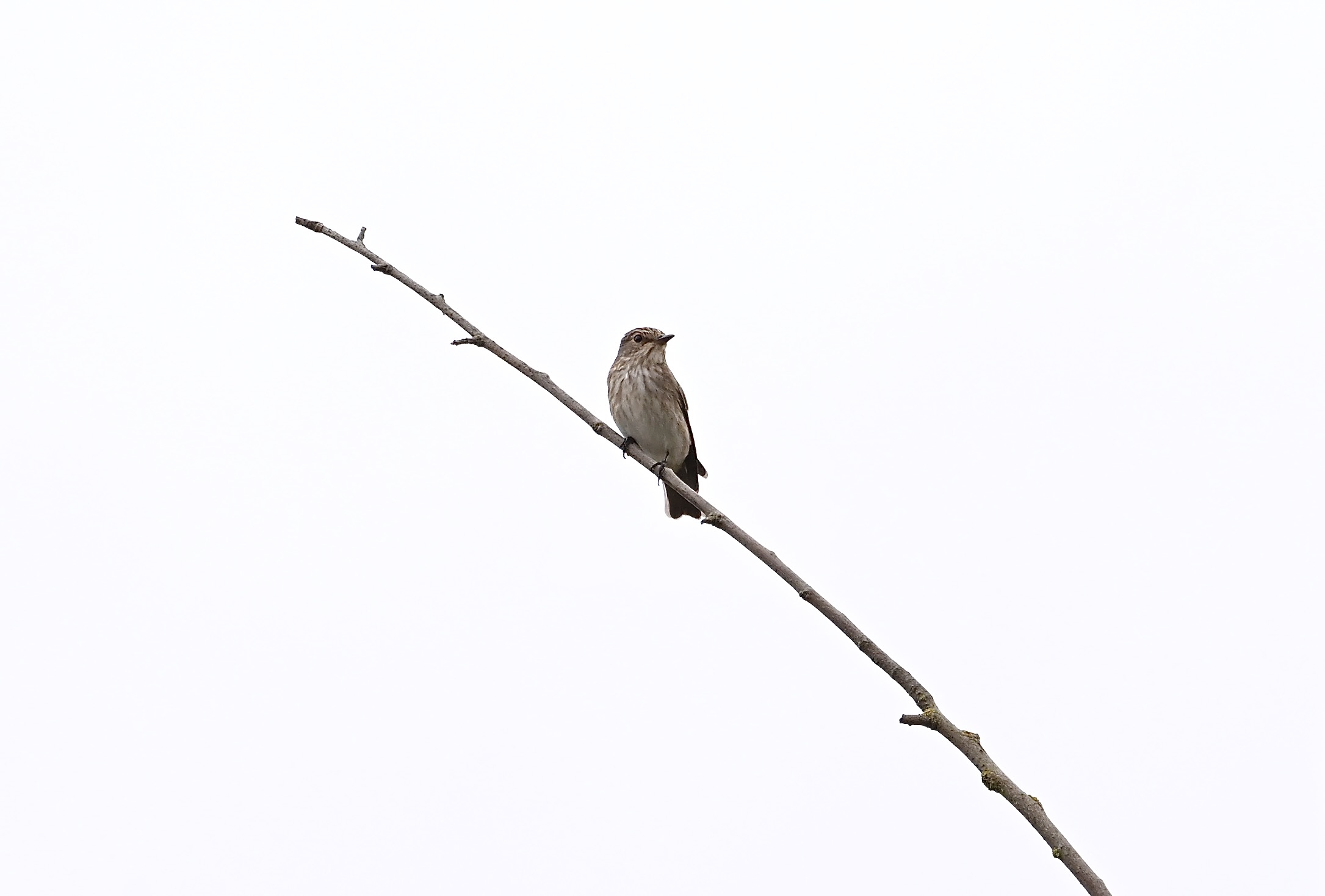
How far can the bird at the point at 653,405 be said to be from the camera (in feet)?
42.4

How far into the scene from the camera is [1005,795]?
3273mm

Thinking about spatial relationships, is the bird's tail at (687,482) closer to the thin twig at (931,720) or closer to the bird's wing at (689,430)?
the bird's wing at (689,430)

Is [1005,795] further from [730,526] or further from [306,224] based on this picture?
[306,224]

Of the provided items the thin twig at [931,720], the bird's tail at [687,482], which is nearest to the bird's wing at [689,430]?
the bird's tail at [687,482]

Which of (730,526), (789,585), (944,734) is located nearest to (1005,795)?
(944,734)

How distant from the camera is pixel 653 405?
1291cm

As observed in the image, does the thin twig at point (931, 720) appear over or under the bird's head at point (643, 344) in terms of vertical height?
under

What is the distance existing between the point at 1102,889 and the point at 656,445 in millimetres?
10182

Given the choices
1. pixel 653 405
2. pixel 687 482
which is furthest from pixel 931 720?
pixel 687 482

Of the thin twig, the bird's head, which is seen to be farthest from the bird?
the thin twig

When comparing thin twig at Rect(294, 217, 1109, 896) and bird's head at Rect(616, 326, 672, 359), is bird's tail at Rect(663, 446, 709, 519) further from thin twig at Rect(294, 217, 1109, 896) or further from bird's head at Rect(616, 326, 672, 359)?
thin twig at Rect(294, 217, 1109, 896)

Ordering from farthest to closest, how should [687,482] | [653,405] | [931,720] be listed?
[687,482] < [653,405] < [931,720]

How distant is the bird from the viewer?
42.4 feet

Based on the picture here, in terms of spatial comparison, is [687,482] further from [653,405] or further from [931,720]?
[931,720]
